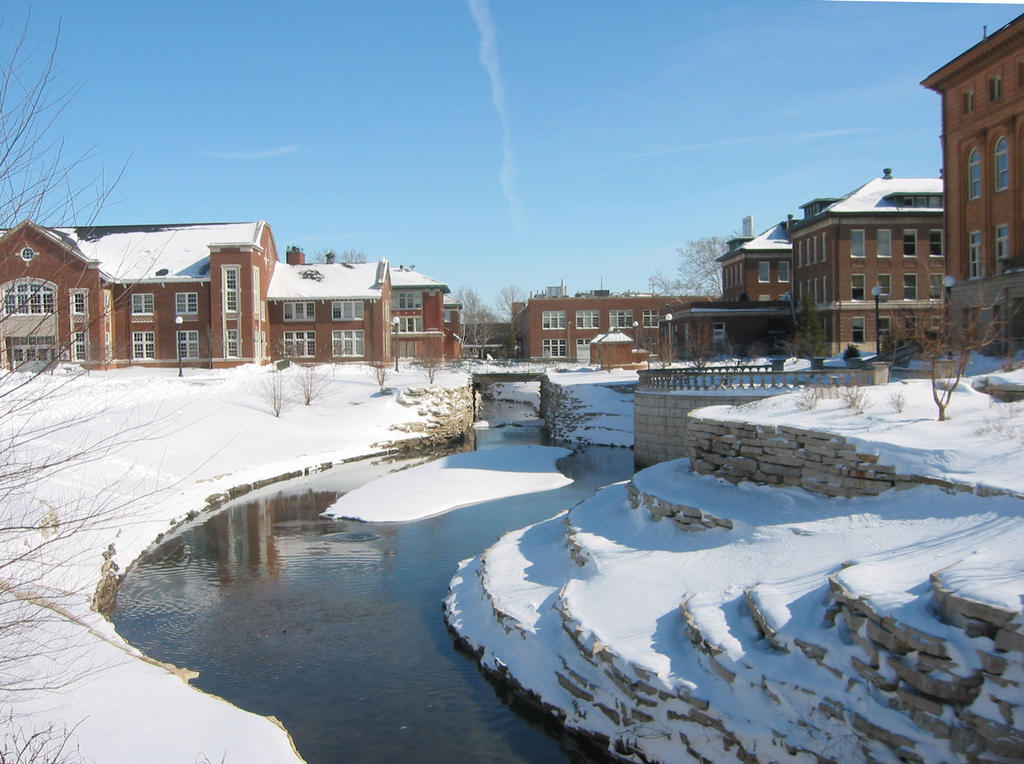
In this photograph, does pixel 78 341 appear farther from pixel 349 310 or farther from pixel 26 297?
pixel 349 310

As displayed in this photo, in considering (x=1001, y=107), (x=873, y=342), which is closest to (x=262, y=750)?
(x=1001, y=107)

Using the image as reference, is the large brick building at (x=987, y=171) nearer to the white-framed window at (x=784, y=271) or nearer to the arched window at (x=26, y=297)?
the arched window at (x=26, y=297)

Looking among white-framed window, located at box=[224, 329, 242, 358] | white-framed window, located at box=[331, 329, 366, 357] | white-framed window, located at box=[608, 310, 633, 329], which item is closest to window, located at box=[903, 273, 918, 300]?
white-framed window, located at box=[608, 310, 633, 329]

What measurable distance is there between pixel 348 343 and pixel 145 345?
12.8 m

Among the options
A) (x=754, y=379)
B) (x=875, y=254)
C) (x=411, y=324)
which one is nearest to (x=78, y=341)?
(x=754, y=379)

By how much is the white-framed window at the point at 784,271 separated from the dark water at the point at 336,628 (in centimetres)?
4968

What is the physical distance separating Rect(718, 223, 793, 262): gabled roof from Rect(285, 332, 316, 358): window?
113 ft

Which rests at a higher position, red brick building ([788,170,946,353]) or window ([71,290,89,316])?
red brick building ([788,170,946,353])

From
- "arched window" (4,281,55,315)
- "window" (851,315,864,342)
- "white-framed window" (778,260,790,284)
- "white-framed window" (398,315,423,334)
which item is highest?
"white-framed window" (778,260,790,284)

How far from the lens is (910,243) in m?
51.3

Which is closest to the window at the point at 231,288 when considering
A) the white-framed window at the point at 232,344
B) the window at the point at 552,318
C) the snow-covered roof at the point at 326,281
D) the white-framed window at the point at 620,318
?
the white-framed window at the point at 232,344

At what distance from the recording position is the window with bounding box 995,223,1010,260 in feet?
101

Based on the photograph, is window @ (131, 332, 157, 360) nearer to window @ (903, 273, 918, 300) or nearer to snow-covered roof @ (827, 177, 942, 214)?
snow-covered roof @ (827, 177, 942, 214)

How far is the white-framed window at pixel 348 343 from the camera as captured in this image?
55.0m
